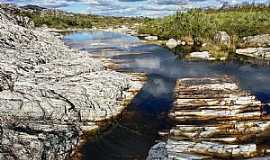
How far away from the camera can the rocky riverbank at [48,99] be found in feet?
83.4

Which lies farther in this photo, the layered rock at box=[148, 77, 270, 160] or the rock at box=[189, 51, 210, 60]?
the rock at box=[189, 51, 210, 60]

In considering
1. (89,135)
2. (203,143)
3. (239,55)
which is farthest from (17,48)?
(239,55)

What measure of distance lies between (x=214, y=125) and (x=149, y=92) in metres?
10.9

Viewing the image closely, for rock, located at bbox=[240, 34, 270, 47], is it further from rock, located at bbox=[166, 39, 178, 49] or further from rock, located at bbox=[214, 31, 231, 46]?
rock, located at bbox=[166, 39, 178, 49]

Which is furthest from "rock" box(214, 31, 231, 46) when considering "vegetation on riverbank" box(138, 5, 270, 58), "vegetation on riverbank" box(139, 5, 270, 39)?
"vegetation on riverbank" box(139, 5, 270, 39)

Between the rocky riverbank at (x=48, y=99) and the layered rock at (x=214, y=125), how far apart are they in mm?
5157

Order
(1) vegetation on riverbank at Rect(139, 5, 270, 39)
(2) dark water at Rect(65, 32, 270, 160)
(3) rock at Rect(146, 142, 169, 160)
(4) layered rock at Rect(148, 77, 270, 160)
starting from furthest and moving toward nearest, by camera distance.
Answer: (1) vegetation on riverbank at Rect(139, 5, 270, 39), (2) dark water at Rect(65, 32, 270, 160), (4) layered rock at Rect(148, 77, 270, 160), (3) rock at Rect(146, 142, 169, 160)

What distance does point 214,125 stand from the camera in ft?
97.5

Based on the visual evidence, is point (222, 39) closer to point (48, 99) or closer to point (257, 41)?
point (257, 41)

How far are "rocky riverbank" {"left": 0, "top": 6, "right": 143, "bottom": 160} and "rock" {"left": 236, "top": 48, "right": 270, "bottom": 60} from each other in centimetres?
2344

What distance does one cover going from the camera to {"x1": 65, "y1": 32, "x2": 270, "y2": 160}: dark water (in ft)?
89.2

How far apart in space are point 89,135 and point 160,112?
22.1 ft

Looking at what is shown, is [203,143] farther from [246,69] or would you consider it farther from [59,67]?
[246,69]

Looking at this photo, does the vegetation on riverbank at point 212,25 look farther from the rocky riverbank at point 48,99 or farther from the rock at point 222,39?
the rocky riverbank at point 48,99
